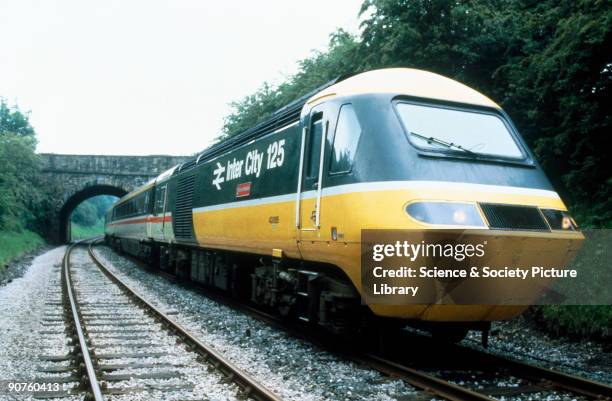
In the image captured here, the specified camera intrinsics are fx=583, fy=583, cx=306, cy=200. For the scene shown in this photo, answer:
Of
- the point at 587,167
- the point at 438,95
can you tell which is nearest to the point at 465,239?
the point at 438,95

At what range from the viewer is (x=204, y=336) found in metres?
8.16

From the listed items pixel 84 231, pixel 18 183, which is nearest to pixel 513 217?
pixel 18 183

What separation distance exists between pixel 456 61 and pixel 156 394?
10.8 meters

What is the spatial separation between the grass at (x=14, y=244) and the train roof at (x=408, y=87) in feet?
52.4

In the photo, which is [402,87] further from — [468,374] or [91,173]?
[91,173]

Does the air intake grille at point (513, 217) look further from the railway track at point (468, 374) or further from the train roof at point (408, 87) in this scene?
the train roof at point (408, 87)

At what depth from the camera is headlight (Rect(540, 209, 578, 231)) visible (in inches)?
226

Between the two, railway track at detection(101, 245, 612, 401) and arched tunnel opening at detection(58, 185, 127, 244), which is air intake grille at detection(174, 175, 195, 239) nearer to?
railway track at detection(101, 245, 612, 401)

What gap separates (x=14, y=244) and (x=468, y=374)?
26.1 metres

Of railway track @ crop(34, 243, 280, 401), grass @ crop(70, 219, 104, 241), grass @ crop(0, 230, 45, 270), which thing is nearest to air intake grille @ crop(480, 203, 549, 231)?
railway track @ crop(34, 243, 280, 401)

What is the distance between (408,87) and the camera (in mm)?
6406

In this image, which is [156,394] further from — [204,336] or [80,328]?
[80,328]

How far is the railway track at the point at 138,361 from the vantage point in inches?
213

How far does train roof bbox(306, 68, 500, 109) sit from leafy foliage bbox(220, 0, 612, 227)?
134 inches
